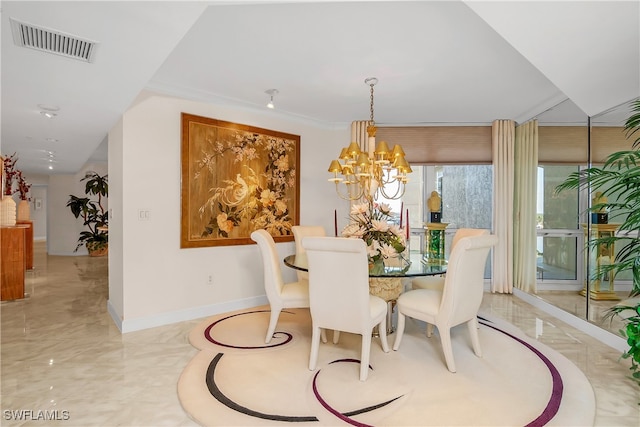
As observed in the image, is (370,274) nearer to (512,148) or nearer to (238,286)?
(238,286)

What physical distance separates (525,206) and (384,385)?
12.3ft

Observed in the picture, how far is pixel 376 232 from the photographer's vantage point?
3.04 metres

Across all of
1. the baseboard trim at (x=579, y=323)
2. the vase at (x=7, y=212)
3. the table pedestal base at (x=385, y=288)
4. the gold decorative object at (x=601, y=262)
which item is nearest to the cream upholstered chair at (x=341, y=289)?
the table pedestal base at (x=385, y=288)

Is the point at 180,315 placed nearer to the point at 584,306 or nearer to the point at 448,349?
the point at 448,349

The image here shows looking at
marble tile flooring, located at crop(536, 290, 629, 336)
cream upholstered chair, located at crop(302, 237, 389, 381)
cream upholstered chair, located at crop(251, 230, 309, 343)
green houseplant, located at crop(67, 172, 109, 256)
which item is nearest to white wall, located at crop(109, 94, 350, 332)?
cream upholstered chair, located at crop(251, 230, 309, 343)

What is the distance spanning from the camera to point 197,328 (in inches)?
140

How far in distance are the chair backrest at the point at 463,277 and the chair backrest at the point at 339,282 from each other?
23.9 inches

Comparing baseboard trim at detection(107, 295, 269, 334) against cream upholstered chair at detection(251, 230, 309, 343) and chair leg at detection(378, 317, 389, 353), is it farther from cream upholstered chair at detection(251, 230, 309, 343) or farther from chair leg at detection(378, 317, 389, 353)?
chair leg at detection(378, 317, 389, 353)

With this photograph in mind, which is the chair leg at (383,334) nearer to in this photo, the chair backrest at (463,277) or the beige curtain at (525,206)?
the chair backrest at (463,277)

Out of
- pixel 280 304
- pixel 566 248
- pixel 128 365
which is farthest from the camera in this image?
pixel 566 248

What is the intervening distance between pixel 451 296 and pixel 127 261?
9.96 feet

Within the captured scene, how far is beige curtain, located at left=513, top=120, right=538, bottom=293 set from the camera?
4.77m

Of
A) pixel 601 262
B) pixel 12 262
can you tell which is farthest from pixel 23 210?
pixel 601 262

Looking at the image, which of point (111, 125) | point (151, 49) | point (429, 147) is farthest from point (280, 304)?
point (429, 147)
